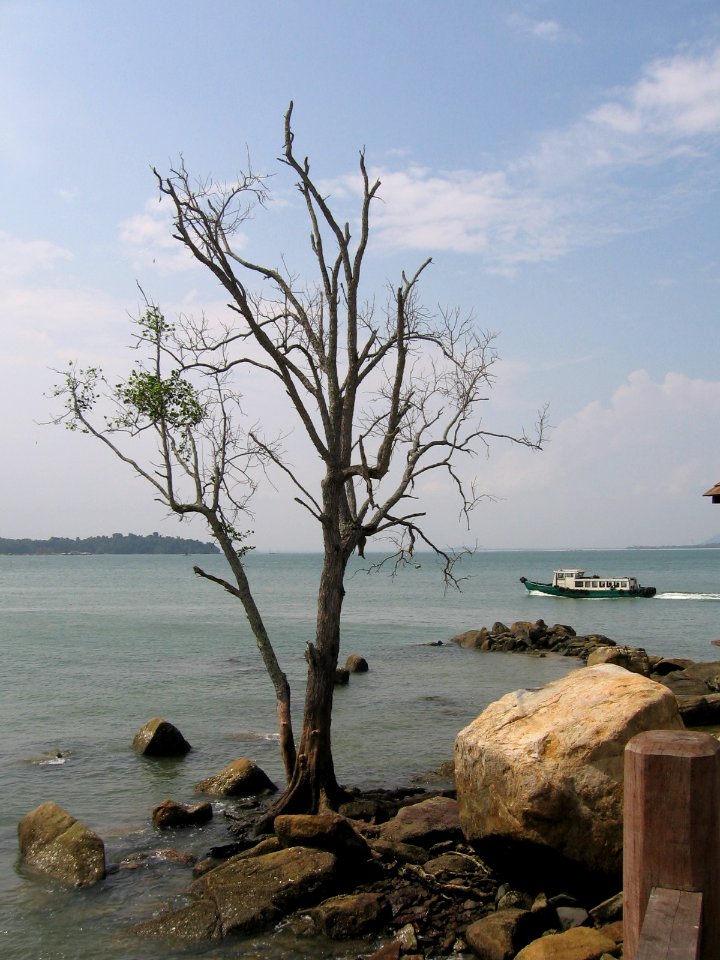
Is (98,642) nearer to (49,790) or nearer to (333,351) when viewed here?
(49,790)

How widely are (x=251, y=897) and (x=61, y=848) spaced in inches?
132

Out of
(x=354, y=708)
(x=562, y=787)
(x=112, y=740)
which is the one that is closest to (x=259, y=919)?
(x=562, y=787)

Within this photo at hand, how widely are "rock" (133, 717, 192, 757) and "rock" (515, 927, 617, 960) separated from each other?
466 inches

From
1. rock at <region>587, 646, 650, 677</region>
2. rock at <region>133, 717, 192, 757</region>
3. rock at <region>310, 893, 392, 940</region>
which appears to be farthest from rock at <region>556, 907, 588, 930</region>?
rock at <region>587, 646, 650, 677</region>

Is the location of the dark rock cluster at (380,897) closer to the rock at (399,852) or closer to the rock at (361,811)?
the rock at (399,852)

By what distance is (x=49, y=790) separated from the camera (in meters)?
15.5

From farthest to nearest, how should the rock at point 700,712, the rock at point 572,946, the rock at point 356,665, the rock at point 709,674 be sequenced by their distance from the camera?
1. the rock at point 356,665
2. the rock at point 709,674
3. the rock at point 700,712
4. the rock at point 572,946

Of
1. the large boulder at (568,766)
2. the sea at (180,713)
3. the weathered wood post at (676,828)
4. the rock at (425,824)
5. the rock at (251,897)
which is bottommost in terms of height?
the sea at (180,713)

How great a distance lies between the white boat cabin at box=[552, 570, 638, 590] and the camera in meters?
67.1

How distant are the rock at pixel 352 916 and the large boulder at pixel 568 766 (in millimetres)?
1260

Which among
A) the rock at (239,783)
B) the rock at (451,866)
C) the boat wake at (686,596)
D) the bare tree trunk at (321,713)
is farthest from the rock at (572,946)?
the boat wake at (686,596)

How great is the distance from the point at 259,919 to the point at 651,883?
7.15m

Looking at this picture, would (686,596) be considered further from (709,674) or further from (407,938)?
(407,938)

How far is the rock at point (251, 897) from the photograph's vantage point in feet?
29.6
